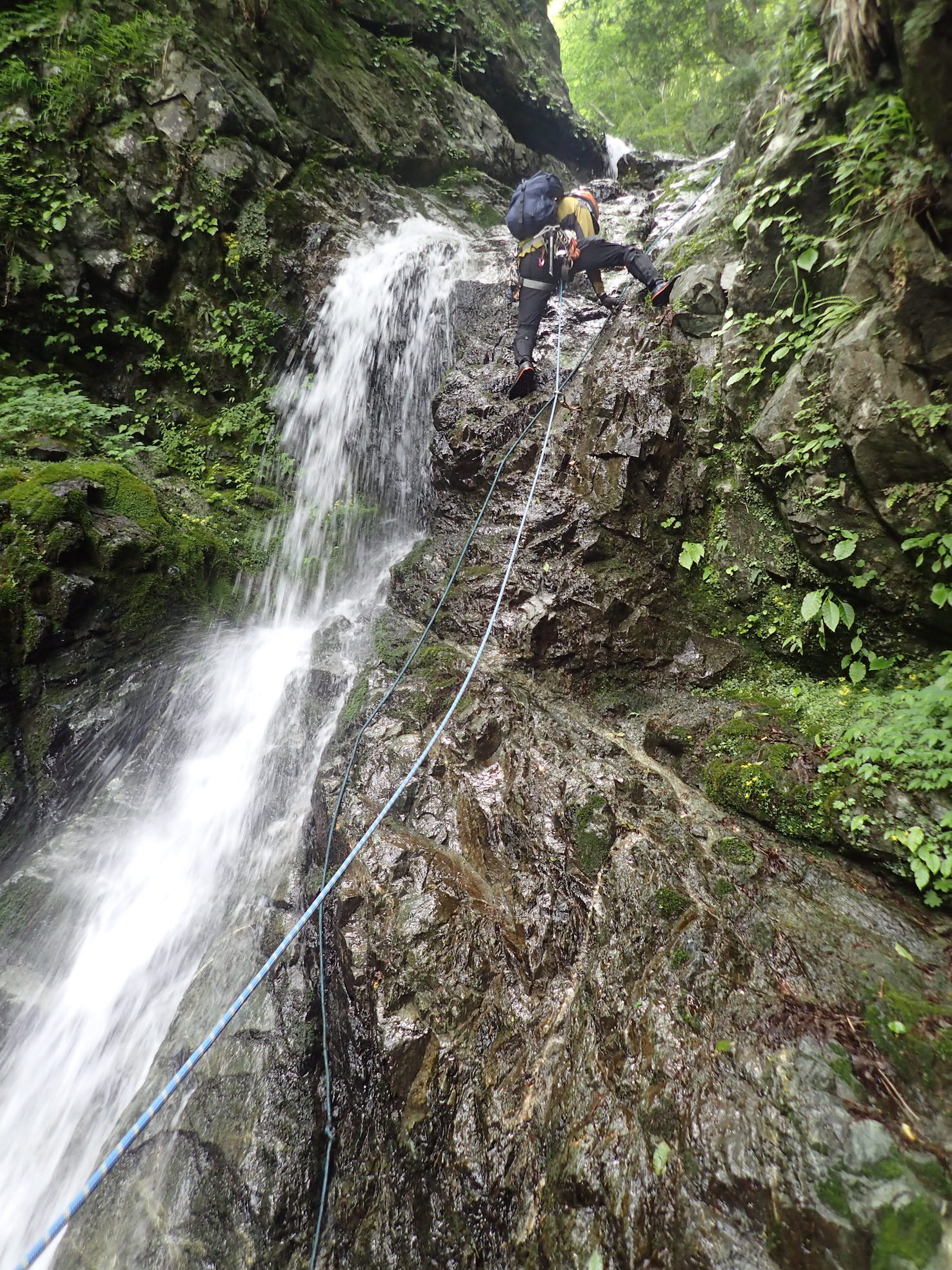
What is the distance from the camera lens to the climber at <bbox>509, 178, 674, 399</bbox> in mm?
5574

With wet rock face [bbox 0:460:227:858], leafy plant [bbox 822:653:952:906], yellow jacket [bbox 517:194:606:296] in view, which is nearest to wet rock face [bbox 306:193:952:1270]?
leafy plant [bbox 822:653:952:906]

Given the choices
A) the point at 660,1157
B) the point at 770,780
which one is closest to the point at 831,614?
the point at 770,780

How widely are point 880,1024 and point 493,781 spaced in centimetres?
203

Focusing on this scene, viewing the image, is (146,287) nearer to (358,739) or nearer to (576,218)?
(576,218)

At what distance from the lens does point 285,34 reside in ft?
27.7

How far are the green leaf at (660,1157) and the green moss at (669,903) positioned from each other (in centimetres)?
85

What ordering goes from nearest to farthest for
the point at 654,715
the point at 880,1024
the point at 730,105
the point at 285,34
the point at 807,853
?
the point at 880,1024 < the point at 807,853 < the point at 654,715 < the point at 285,34 < the point at 730,105

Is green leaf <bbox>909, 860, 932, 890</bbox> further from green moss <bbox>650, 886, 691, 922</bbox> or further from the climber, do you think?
the climber

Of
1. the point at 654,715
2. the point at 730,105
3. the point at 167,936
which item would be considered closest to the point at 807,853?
the point at 654,715

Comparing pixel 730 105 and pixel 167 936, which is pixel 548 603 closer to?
pixel 167 936

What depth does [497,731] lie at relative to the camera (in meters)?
3.70

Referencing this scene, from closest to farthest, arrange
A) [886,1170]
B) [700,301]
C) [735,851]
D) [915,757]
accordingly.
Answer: [886,1170], [915,757], [735,851], [700,301]

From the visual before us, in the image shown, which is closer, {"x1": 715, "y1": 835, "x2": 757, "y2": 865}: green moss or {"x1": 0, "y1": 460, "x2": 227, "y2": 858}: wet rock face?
{"x1": 715, "y1": 835, "x2": 757, "y2": 865}: green moss

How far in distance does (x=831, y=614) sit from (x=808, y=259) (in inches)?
88.4
